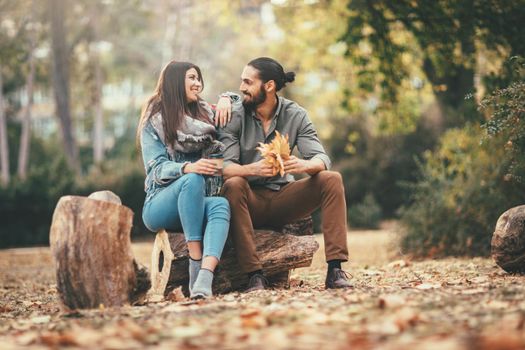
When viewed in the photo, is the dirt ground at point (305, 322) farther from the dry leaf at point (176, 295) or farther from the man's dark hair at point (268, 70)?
the man's dark hair at point (268, 70)

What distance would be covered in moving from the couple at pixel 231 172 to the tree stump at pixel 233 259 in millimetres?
137

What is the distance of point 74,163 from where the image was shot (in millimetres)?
24094

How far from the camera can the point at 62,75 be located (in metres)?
23.7

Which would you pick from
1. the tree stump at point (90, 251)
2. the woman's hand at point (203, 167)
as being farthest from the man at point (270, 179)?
the tree stump at point (90, 251)

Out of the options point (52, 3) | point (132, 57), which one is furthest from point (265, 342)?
point (132, 57)

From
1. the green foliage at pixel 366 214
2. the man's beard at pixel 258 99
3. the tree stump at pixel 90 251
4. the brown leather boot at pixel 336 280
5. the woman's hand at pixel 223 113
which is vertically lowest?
the green foliage at pixel 366 214

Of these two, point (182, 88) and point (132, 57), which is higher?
point (132, 57)

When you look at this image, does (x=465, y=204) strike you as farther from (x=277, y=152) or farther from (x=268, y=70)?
(x=277, y=152)

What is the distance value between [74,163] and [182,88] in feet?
63.2

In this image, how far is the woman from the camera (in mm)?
5090

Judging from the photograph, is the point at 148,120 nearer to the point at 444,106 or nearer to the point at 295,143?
the point at 295,143

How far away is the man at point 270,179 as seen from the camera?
17.7 ft

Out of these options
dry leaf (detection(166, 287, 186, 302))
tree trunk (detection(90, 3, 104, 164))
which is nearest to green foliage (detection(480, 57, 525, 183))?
dry leaf (detection(166, 287, 186, 302))

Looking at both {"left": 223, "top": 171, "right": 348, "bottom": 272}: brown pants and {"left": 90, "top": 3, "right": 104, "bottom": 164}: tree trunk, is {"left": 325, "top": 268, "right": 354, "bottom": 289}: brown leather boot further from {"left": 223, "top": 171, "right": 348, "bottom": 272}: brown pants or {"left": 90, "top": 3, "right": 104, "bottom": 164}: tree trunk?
{"left": 90, "top": 3, "right": 104, "bottom": 164}: tree trunk
